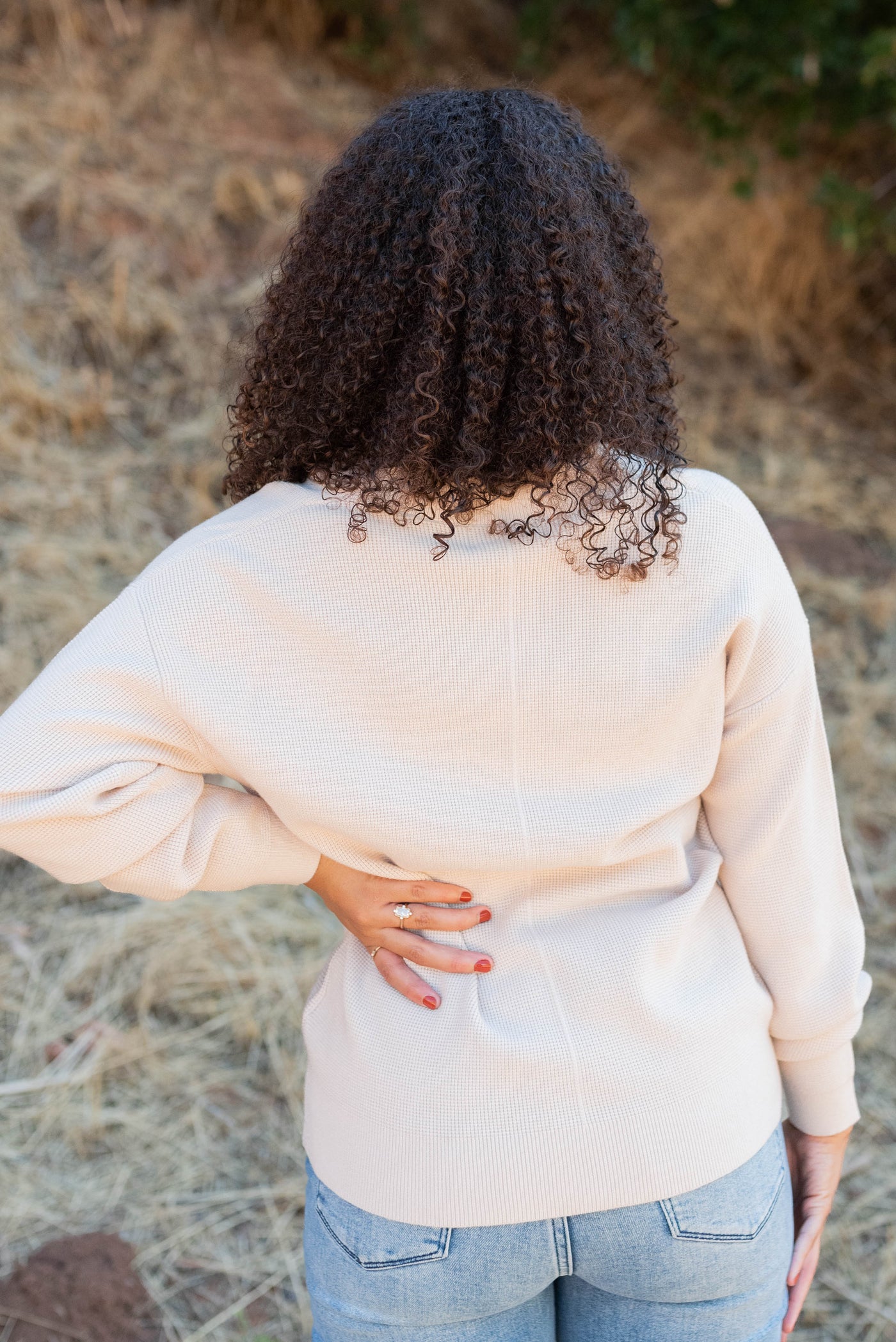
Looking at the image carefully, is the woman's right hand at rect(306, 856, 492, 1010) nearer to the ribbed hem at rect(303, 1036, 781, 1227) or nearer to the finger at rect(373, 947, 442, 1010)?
the finger at rect(373, 947, 442, 1010)

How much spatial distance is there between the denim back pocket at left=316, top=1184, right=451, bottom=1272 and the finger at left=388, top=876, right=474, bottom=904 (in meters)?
0.26

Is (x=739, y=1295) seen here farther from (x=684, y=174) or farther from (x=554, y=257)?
(x=684, y=174)

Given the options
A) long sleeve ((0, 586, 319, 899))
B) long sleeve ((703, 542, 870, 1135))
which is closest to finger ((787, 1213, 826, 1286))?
long sleeve ((703, 542, 870, 1135))

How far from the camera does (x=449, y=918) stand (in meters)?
1.01

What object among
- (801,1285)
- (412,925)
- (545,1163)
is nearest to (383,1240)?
(545,1163)

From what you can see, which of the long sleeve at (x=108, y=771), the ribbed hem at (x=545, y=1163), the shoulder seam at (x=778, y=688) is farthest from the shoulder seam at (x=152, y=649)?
the shoulder seam at (x=778, y=688)

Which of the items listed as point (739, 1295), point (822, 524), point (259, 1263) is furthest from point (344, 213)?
point (822, 524)

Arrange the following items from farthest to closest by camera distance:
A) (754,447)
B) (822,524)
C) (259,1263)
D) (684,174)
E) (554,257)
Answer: (684,174) < (754,447) < (822,524) < (259,1263) < (554,257)

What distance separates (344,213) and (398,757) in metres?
0.44

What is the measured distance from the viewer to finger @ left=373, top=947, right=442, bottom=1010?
0.99 metres

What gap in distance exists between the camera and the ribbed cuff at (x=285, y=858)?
1107 mm

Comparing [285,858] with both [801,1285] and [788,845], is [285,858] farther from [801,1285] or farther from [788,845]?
[801,1285]

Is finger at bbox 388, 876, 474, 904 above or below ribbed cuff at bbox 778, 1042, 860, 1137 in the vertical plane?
above

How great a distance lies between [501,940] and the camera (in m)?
1.00
